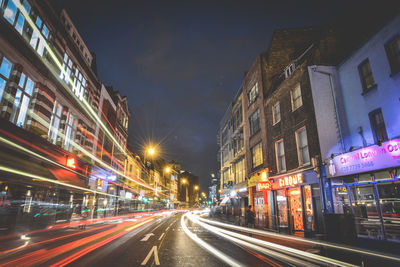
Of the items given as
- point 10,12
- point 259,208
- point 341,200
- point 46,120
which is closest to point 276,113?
point 341,200

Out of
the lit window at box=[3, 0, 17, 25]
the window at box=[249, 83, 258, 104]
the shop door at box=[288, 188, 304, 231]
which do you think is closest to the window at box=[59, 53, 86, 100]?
the lit window at box=[3, 0, 17, 25]

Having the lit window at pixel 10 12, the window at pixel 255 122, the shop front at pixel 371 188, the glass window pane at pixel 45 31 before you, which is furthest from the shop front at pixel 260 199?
the lit window at pixel 10 12

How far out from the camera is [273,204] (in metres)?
19.0

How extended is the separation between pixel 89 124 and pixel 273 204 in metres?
22.2

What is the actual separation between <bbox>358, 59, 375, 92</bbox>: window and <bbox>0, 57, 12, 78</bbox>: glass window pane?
2116cm

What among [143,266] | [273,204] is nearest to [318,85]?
[273,204]

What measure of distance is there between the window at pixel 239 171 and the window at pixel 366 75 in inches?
737

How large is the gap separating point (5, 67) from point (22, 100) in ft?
7.53

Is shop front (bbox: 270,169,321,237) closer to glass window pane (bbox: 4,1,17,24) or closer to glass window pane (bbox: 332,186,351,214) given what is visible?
glass window pane (bbox: 332,186,351,214)

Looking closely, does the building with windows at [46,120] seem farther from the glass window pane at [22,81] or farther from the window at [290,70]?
the window at [290,70]

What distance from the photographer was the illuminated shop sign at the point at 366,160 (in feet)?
30.7

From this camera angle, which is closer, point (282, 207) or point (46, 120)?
point (46, 120)

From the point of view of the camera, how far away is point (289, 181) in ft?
53.9

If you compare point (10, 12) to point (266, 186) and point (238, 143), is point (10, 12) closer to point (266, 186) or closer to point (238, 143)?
point (266, 186)
